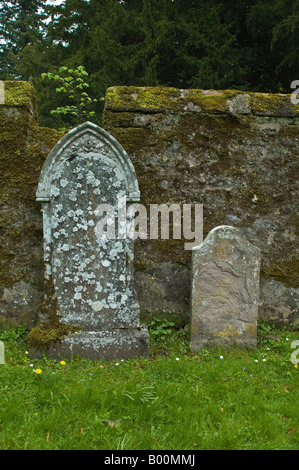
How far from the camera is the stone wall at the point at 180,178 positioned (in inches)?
160

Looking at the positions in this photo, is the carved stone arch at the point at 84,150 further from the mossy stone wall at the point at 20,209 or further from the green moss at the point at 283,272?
the green moss at the point at 283,272

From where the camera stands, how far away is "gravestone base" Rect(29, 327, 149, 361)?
11.4ft

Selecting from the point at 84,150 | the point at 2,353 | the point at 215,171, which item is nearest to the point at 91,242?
the point at 84,150

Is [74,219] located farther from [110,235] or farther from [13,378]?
[13,378]

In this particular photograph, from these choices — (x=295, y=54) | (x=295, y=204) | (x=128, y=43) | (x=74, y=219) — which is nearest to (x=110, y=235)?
(x=74, y=219)

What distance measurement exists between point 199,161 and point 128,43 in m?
6.72

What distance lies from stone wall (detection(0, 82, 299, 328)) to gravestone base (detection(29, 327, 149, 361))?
0.71 meters

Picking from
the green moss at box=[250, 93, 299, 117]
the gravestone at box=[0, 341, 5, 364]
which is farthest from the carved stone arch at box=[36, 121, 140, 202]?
the green moss at box=[250, 93, 299, 117]

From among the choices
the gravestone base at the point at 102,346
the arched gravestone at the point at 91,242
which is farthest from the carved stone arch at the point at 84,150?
the gravestone base at the point at 102,346

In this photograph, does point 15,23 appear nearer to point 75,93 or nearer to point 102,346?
point 75,93

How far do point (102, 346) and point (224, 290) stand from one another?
1314 mm

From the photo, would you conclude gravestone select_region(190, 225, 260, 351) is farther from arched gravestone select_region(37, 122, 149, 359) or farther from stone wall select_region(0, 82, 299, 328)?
arched gravestone select_region(37, 122, 149, 359)

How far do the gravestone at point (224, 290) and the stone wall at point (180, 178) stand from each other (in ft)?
1.75
